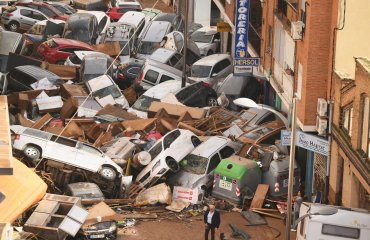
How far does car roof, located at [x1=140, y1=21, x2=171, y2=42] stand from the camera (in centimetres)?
5416

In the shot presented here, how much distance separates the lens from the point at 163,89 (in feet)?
148

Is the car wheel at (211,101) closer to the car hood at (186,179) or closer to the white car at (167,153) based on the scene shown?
the white car at (167,153)

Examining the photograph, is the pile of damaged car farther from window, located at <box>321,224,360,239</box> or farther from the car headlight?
window, located at <box>321,224,360,239</box>

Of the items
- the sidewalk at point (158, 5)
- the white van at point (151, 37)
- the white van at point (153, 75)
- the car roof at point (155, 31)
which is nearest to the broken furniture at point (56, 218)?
the white van at point (153, 75)

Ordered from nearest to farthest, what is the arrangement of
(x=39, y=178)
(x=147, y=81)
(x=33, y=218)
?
(x=33, y=218), (x=39, y=178), (x=147, y=81)

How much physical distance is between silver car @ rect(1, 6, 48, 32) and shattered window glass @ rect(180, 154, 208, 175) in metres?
25.3

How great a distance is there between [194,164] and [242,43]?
8.20 meters

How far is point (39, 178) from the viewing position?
32562mm

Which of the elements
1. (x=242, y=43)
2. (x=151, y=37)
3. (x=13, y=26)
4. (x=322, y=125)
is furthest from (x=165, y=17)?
(x=322, y=125)

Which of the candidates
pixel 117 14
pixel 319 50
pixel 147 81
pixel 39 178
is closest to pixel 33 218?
pixel 39 178

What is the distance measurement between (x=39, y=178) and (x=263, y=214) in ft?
21.0

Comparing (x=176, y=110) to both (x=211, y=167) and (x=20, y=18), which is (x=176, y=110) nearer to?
(x=211, y=167)

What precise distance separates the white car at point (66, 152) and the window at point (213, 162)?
106 inches

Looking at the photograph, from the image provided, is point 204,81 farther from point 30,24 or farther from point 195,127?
point 30,24
